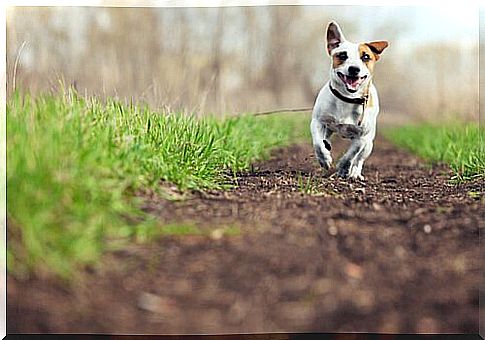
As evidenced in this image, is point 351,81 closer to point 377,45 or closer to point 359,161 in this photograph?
point 377,45

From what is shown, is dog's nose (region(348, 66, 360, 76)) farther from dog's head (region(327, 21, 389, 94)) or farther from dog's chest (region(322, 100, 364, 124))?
dog's chest (region(322, 100, 364, 124))

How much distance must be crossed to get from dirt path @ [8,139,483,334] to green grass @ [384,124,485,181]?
0.48 m

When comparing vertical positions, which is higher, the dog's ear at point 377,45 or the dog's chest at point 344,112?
the dog's ear at point 377,45

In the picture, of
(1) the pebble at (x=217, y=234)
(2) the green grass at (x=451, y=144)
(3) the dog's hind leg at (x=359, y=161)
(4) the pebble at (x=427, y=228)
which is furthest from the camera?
(3) the dog's hind leg at (x=359, y=161)

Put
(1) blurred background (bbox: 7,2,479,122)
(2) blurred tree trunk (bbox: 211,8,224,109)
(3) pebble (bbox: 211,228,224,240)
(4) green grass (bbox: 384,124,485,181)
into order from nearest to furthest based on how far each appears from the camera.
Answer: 1. (3) pebble (bbox: 211,228,224,240)
2. (1) blurred background (bbox: 7,2,479,122)
3. (2) blurred tree trunk (bbox: 211,8,224,109)
4. (4) green grass (bbox: 384,124,485,181)

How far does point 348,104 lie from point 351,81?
10cm

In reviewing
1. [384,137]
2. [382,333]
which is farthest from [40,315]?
[384,137]

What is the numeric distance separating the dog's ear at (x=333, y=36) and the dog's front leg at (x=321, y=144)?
30 centimetres

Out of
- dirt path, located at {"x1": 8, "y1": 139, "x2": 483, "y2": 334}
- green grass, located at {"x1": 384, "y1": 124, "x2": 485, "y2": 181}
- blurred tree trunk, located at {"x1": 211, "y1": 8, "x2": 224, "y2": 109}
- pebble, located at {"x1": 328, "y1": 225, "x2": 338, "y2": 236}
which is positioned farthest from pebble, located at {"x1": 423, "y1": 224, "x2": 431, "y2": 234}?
blurred tree trunk, located at {"x1": 211, "y1": 8, "x2": 224, "y2": 109}

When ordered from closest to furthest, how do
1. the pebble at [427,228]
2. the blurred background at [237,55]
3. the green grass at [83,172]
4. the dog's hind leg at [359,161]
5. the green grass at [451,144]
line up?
the green grass at [83,172] < the pebble at [427,228] < the blurred background at [237,55] < the green grass at [451,144] < the dog's hind leg at [359,161]

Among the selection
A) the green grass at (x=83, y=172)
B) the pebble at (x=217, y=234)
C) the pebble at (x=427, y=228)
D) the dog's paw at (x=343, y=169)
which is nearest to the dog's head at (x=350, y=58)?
the dog's paw at (x=343, y=169)

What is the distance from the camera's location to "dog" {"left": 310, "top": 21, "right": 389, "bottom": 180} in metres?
2.68

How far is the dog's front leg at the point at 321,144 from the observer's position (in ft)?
9.31

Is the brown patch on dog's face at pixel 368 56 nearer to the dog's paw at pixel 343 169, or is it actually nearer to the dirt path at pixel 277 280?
the dog's paw at pixel 343 169
